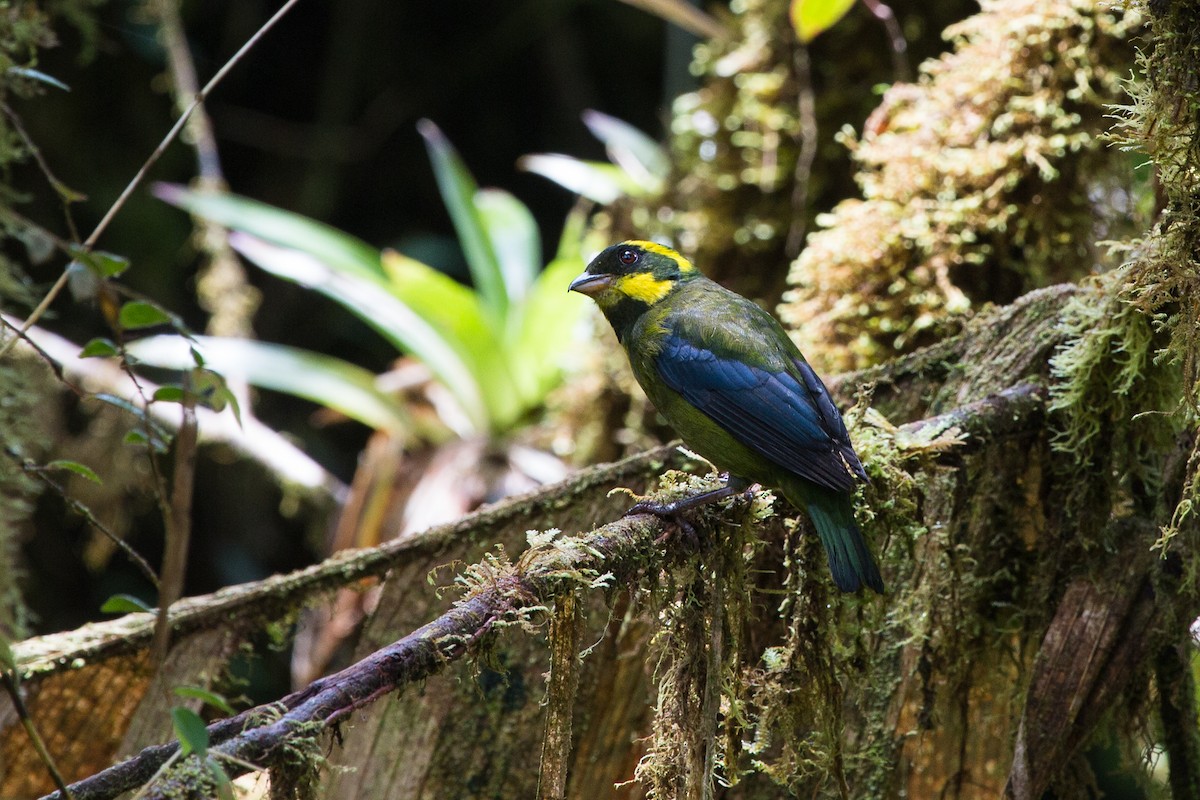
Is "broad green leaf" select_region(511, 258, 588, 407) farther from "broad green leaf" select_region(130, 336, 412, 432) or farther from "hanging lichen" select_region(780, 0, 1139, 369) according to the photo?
"hanging lichen" select_region(780, 0, 1139, 369)

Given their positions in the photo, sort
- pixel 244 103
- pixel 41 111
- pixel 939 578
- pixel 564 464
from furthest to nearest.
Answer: pixel 244 103, pixel 41 111, pixel 564 464, pixel 939 578

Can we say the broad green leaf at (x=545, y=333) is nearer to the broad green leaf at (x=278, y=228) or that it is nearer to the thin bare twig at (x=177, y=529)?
the broad green leaf at (x=278, y=228)

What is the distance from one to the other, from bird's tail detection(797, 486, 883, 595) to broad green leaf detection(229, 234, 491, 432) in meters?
3.39

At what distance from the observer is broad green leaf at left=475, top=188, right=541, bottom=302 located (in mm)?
5934

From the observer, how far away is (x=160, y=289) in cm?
729

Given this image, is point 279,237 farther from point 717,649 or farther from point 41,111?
point 717,649

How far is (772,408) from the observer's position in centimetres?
253

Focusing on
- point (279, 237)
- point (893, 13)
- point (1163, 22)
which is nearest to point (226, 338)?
point (279, 237)

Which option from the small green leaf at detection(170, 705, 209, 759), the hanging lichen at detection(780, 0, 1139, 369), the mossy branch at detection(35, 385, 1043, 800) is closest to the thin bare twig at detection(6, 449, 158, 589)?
the mossy branch at detection(35, 385, 1043, 800)

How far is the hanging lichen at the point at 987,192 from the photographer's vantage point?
3330mm

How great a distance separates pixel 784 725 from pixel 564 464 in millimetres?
3015

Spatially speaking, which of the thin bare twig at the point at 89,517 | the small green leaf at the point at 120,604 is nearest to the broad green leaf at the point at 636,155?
the thin bare twig at the point at 89,517

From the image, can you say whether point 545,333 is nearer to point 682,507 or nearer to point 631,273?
point 631,273

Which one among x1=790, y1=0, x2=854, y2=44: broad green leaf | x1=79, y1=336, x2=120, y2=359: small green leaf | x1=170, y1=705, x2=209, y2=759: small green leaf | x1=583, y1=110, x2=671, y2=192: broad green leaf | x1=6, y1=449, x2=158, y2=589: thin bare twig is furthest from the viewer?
x1=583, y1=110, x2=671, y2=192: broad green leaf
